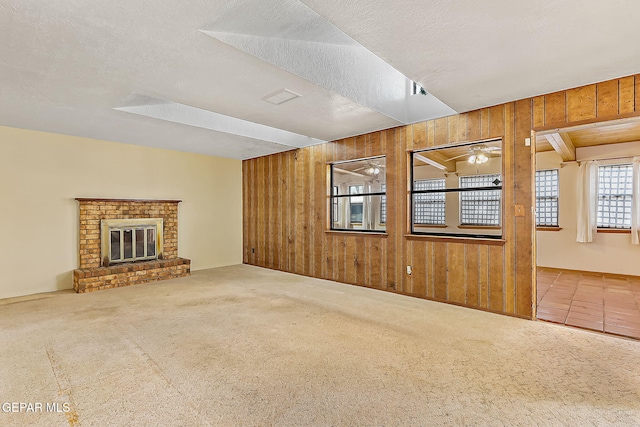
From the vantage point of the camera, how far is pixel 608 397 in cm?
192

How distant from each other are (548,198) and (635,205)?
4.25ft

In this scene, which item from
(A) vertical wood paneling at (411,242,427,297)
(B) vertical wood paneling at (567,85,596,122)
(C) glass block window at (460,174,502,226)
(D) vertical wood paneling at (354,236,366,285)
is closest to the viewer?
(B) vertical wood paneling at (567,85,596,122)

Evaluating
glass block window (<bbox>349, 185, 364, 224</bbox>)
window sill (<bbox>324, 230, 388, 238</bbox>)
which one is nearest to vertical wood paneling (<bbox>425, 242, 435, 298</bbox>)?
window sill (<bbox>324, 230, 388, 238</bbox>)

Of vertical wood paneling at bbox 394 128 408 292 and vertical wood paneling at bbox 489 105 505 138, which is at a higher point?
vertical wood paneling at bbox 489 105 505 138

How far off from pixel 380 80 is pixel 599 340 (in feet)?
11.0

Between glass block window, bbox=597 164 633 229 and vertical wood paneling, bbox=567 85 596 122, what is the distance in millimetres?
3973

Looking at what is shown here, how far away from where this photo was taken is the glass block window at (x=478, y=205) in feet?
24.0

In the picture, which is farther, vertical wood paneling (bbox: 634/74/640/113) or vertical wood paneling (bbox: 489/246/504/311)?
vertical wood paneling (bbox: 489/246/504/311)

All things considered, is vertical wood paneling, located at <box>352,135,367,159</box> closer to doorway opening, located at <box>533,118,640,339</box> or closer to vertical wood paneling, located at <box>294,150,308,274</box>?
vertical wood paneling, located at <box>294,150,308,274</box>

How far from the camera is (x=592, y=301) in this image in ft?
13.0

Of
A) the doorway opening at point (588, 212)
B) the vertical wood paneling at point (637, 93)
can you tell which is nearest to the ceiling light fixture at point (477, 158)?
the doorway opening at point (588, 212)

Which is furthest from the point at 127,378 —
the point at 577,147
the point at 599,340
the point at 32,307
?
the point at 577,147

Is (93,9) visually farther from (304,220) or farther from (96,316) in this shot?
(304,220)

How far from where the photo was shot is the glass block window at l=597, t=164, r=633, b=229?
561 centimetres
